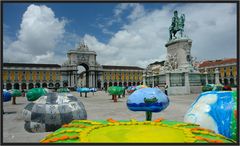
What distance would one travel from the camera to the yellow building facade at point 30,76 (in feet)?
323

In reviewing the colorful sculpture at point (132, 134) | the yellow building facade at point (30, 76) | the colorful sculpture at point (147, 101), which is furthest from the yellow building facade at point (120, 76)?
the colorful sculpture at point (132, 134)

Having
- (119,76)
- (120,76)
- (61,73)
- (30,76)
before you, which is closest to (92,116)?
(61,73)

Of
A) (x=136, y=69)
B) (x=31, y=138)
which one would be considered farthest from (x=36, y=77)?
(x=31, y=138)

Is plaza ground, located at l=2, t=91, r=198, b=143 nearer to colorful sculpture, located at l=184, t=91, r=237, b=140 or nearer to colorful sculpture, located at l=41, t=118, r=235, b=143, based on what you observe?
colorful sculpture, located at l=41, t=118, r=235, b=143

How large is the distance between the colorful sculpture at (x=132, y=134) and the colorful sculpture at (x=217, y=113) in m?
1.01

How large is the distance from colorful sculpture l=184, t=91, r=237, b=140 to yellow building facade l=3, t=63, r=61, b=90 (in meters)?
101

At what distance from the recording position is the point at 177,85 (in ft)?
104

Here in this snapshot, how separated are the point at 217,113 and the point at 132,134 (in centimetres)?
184

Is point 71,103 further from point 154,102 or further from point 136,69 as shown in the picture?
point 136,69

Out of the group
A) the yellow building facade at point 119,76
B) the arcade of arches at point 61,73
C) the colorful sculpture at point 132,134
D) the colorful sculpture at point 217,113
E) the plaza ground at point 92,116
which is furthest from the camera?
the yellow building facade at point 119,76

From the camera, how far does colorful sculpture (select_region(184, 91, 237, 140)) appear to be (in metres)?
3.36

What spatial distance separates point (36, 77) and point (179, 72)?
8586cm

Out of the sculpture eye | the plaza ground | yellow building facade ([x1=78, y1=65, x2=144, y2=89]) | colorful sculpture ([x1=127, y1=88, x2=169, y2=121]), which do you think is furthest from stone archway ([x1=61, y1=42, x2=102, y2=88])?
the sculpture eye

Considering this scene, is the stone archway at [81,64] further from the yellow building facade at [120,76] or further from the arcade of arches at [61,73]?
the yellow building facade at [120,76]
